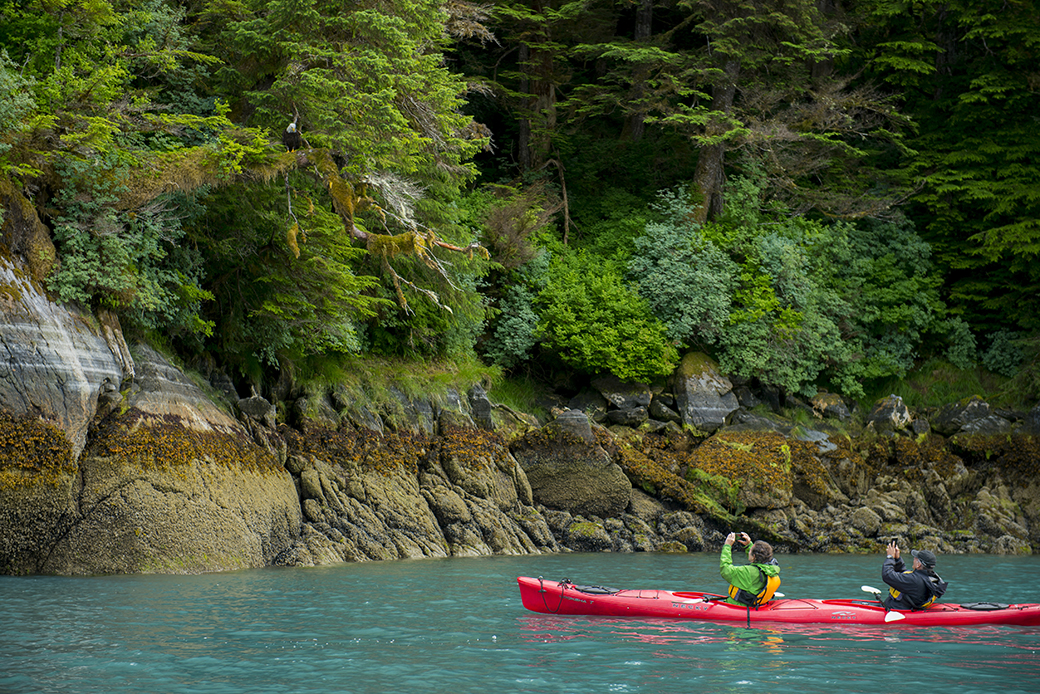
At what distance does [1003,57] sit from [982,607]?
19.7m

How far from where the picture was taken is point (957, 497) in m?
21.2

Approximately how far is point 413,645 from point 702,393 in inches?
569

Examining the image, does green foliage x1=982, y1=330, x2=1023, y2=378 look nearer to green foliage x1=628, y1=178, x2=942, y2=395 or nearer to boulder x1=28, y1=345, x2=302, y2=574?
green foliage x1=628, y1=178, x2=942, y2=395

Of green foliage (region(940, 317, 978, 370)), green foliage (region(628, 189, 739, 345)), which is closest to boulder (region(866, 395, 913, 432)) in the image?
green foliage (region(940, 317, 978, 370))

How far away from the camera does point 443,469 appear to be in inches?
709

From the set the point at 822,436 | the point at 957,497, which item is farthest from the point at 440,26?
the point at 957,497

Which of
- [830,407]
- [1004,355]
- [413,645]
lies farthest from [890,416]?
[413,645]

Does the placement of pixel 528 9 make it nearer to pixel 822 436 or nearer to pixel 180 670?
pixel 822 436

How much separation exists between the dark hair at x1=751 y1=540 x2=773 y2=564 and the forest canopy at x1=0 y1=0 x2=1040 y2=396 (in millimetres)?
8643

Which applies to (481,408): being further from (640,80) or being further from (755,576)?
(640,80)

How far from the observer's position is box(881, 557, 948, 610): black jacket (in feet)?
34.3

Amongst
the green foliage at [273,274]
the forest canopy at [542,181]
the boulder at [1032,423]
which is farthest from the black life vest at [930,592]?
the boulder at [1032,423]

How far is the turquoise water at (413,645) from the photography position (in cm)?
732

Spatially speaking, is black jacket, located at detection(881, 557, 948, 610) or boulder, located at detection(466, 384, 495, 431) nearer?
black jacket, located at detection(881, 557, 948, 610)
